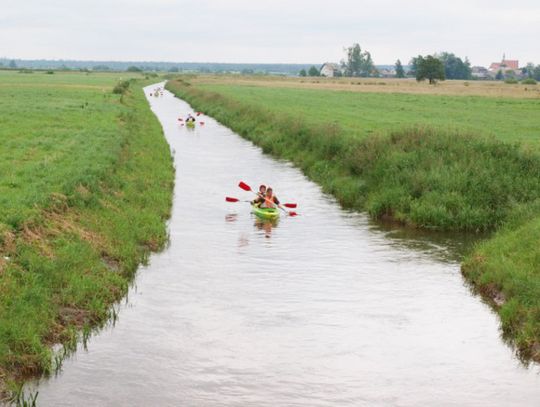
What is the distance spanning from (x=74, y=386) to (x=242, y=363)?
8.41 feet

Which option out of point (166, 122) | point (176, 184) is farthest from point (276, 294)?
point (166, 122)

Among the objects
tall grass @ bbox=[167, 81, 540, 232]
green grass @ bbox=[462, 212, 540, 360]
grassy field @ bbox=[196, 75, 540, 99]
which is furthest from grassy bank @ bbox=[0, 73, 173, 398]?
grassy field @ bbox=[196, 75, 540, 99]

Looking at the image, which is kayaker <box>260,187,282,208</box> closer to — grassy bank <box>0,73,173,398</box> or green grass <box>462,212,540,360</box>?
grassy bank <box>0,73,173,398</box>

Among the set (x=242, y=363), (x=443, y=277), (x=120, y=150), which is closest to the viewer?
(x=242, y=363)

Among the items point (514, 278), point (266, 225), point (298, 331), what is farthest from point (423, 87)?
point (298, 331)

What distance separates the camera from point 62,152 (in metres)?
27.3

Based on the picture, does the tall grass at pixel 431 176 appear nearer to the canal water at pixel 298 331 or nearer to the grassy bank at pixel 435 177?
the grassy bank at pixel 435 177

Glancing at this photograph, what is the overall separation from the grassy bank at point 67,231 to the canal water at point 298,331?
1.76 ft

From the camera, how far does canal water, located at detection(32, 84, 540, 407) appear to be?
10.9m

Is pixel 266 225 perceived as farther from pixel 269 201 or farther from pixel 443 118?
pixel 443 118

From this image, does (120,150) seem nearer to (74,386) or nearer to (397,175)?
(397,175)

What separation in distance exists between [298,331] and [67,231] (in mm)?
6134

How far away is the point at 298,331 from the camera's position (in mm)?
13312

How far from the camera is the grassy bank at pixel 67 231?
1211 centimetres
